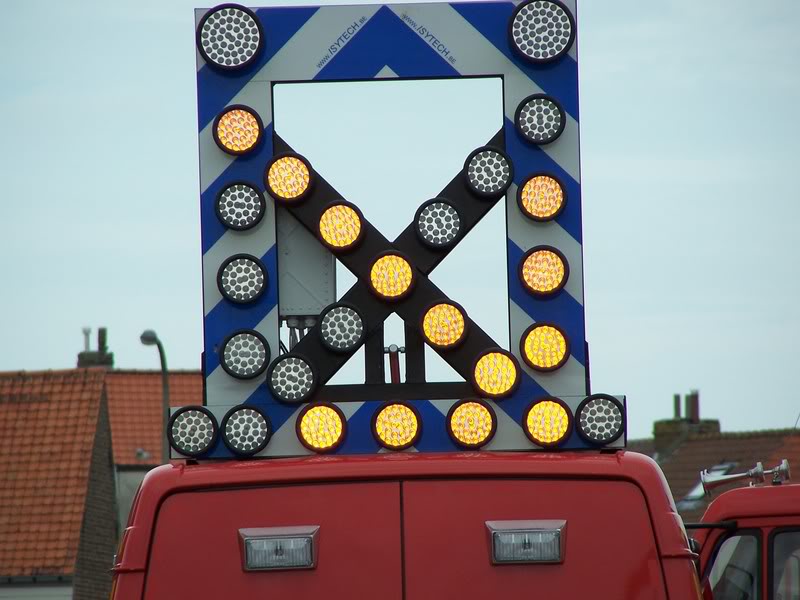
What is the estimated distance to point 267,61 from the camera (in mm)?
4504

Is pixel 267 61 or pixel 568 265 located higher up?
pixel 267 61

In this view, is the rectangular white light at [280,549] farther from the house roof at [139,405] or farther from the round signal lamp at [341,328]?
the house roof at [139,405]

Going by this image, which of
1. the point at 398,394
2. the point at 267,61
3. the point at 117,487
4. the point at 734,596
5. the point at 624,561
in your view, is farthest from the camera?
the point at 117,487

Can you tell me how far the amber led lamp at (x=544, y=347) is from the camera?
13.6 feet

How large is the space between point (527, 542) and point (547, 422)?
676 millimetres

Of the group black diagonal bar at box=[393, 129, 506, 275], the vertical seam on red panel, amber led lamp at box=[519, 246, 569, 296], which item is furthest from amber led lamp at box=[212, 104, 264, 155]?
the vertical seam on red panel

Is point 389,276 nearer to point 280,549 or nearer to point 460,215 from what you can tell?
point 460,215

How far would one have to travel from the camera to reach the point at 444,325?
4.15m

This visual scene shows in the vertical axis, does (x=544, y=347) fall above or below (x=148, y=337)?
below

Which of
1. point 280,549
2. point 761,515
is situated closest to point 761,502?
point 761,515

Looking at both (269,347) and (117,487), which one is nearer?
(269,347)

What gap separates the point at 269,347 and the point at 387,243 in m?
0.47

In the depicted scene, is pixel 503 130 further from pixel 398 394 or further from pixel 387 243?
pixel 398 394

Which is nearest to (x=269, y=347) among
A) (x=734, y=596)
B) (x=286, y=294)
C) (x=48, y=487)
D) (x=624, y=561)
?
(x=286, y=294)
